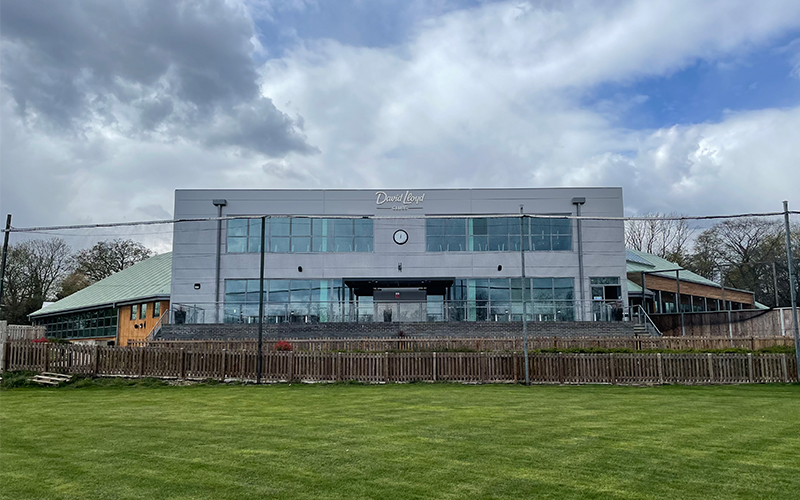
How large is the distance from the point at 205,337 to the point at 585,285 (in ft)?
66.9

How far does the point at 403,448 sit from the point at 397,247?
27652 millimetres

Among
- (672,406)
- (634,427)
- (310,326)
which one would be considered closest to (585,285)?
(310,326)

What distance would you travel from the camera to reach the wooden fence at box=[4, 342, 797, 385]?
763 inches

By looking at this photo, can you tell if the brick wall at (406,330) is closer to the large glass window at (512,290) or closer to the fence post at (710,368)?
the large glass window at (512,290)

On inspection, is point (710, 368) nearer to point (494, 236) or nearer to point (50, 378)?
point (494, 236)

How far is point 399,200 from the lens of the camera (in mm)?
36781

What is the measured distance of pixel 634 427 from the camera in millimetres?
10469

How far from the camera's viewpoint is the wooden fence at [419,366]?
63.6ft

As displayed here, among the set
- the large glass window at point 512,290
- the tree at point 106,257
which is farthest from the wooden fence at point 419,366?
the tree at point 106,257

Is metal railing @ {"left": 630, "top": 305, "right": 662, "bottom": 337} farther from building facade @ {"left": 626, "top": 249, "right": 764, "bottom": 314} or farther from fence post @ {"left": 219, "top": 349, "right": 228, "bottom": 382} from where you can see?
fence post @ {"left": 219, "top": 349, "right": 228, "bottom": 382}

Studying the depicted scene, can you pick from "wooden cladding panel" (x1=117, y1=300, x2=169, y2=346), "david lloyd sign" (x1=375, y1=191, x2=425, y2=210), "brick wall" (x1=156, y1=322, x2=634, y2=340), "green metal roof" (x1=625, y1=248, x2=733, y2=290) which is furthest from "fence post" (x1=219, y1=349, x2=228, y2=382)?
"green metal roof" (x1=625, y1=248, x2=733, y2=290)

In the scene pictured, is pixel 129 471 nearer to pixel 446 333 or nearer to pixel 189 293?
pixel 446 333

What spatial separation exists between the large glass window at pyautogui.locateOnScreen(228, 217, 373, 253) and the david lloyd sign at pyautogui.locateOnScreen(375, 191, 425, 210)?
1.38 m

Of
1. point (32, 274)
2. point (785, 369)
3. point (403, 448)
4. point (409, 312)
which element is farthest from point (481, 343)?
point (32, 274)
